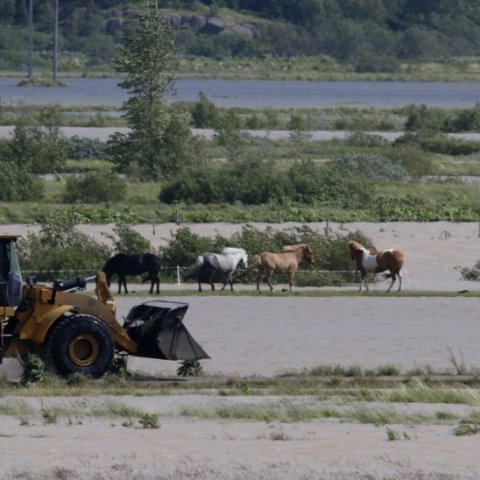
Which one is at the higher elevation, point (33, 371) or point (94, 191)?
point (33, 371)

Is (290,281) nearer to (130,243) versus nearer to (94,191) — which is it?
(130,243)

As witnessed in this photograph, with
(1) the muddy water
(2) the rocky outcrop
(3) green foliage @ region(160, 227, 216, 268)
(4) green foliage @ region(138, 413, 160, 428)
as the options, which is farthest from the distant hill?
(4) green foliage @ region(138, 413, 160, 428)

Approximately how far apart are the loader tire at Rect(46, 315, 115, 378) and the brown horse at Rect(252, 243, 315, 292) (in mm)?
10359

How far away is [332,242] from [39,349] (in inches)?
562

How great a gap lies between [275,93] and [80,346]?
113951mm

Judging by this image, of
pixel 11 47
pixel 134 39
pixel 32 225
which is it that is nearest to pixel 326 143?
pixel 134 39

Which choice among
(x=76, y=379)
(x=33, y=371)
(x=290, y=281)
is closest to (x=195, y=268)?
(x=290, y=281)

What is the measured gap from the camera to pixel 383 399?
697 inches

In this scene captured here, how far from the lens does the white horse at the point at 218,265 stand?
1127 inches

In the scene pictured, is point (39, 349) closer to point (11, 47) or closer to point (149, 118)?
point (149, 118)

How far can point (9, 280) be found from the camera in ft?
61.2

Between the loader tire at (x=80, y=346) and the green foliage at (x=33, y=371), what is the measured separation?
177 mm

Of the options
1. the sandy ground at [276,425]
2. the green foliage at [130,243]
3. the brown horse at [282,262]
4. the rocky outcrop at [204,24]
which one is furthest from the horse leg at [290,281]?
the rocky outcrop at [204,24]

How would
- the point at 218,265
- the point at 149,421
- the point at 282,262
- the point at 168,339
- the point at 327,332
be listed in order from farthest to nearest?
the point at 282,262
the point at 218,265
the point at 327,332
the point at 168,339
the point at 149,421
